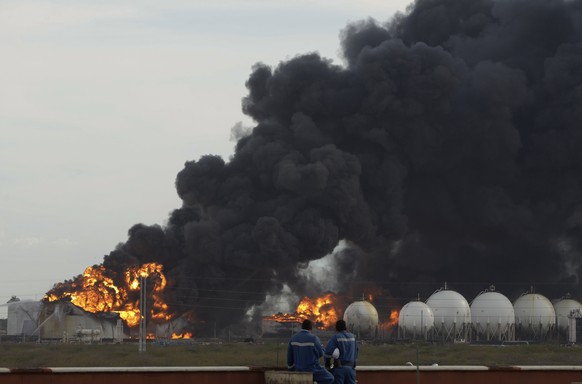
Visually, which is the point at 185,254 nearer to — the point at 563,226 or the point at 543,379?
the point at 563,226

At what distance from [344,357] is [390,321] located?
11503 centimetres

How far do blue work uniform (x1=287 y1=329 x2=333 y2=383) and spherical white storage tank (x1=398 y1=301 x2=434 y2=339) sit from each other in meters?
103

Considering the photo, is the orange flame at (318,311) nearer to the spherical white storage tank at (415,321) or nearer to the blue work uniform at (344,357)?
the spherical white storage tank at (415,321)

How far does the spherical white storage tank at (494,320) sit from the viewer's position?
132 m

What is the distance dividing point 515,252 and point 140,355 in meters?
81.0

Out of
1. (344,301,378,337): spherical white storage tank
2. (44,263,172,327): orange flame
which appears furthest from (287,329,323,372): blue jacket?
(344,301,378,337): spherical white storage tank

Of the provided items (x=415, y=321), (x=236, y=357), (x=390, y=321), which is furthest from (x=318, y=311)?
(x=236, y=357)

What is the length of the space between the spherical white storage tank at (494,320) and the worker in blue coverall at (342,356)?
108 m

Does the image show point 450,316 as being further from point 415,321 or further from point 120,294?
point 120,294

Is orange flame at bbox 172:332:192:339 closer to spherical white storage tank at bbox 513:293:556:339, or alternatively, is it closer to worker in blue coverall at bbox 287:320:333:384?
spherical white storage tank at bbox 513:293:556:339

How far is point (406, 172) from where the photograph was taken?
14175cm

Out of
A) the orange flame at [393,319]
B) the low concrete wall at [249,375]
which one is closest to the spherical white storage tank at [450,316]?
the orange flame at [393,319]

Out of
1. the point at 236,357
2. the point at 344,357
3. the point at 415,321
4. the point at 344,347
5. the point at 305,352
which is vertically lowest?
the point at 236,357

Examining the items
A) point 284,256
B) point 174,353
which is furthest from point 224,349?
point 284,256
